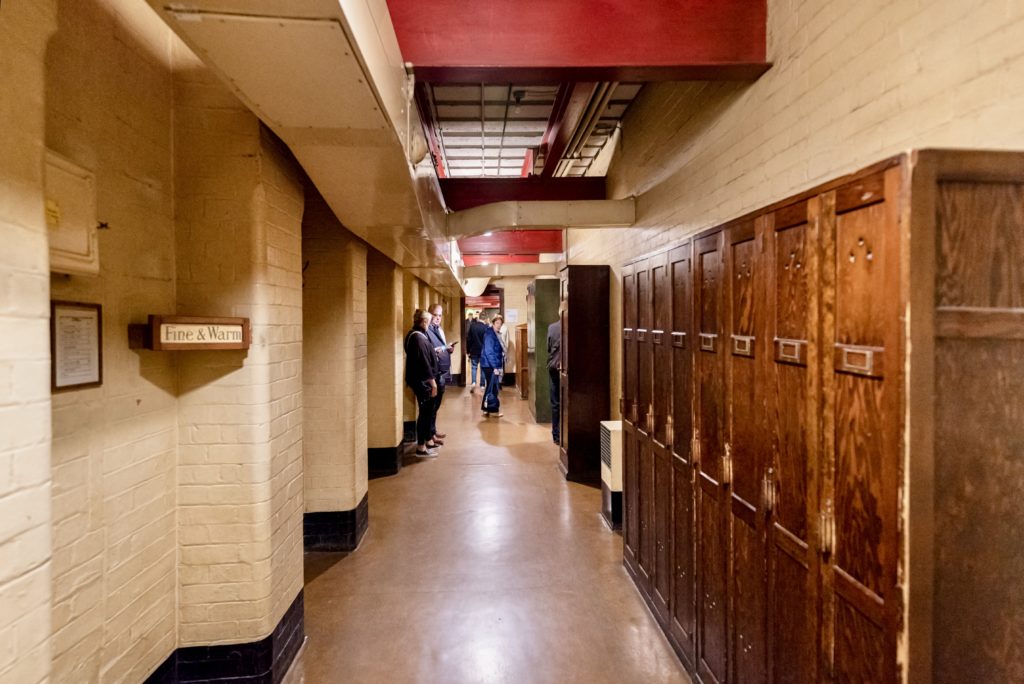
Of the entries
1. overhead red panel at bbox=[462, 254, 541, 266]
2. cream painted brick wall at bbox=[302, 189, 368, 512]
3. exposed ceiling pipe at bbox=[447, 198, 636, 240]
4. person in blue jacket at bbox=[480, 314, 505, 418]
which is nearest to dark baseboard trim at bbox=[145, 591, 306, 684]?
cream painted brick wall at bbox=[302, 189, 368, 512]

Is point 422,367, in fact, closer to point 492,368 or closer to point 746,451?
point 492,368

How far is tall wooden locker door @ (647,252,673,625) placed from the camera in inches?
97.3

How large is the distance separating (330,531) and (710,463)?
2.94 m

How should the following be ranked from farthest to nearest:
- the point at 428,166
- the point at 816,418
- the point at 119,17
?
the point at 428,166, the point at 119,17, the point at 816,418

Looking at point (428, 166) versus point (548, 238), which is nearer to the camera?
point (428, 166)

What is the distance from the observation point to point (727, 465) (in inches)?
73.3

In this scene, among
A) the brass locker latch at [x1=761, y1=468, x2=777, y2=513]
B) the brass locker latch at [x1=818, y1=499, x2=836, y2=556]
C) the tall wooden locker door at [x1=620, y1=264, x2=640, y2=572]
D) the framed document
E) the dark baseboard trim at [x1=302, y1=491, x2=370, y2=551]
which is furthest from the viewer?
the dark baseboard trim at [x1=302, y1=491, x2=370, y2=551]

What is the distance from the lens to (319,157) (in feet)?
6.96

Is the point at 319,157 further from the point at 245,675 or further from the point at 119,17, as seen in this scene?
Answer: the point at 245,675

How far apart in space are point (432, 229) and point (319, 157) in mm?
1723

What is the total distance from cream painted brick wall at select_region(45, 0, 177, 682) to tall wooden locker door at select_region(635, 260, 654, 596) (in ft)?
7.90

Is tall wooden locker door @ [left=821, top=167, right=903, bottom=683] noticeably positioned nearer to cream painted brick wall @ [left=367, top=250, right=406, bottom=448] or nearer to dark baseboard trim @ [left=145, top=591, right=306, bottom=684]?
dark baseboard trim @ [left=145, top=591, right=306, bottom=684]

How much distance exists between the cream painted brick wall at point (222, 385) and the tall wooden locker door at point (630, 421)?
2.10 metres

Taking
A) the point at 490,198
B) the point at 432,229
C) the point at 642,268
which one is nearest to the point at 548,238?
the point at 490,198
